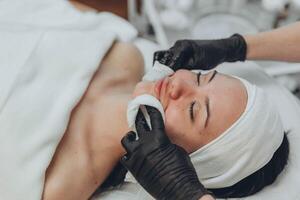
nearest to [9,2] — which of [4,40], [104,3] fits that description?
[4,40]

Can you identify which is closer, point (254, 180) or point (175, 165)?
point (175, 165)

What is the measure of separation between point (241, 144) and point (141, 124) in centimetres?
25

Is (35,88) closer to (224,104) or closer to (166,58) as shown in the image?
(166,58)

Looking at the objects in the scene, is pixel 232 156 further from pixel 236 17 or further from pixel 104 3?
pixel 104 3

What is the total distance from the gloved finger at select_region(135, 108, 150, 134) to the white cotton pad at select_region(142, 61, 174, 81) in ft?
0.45

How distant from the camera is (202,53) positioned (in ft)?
3.96

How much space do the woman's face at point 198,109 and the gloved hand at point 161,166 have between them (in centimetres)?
7

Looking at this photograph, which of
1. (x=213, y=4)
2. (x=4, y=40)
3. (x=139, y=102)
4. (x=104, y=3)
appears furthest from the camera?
(x=104, y=3)

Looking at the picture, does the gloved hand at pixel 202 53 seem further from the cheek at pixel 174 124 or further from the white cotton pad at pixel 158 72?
the cheek at pixel 174 124

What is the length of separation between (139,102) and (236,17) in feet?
3.03

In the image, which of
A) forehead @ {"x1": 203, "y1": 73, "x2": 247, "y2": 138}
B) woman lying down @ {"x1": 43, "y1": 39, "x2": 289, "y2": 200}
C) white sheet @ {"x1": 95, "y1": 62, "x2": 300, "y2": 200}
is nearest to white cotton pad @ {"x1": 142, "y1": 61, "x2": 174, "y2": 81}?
woman lying down @ {"x1": 43, "y1": 39, "x2": 289, "y2": 200}

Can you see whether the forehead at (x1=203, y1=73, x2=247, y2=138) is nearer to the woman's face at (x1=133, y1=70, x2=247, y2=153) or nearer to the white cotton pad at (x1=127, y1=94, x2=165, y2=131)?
the woman's face at (x1=133, y1=70, x2=247, y2=153)

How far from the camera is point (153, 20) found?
154 cm

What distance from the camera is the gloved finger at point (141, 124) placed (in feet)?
3.05
